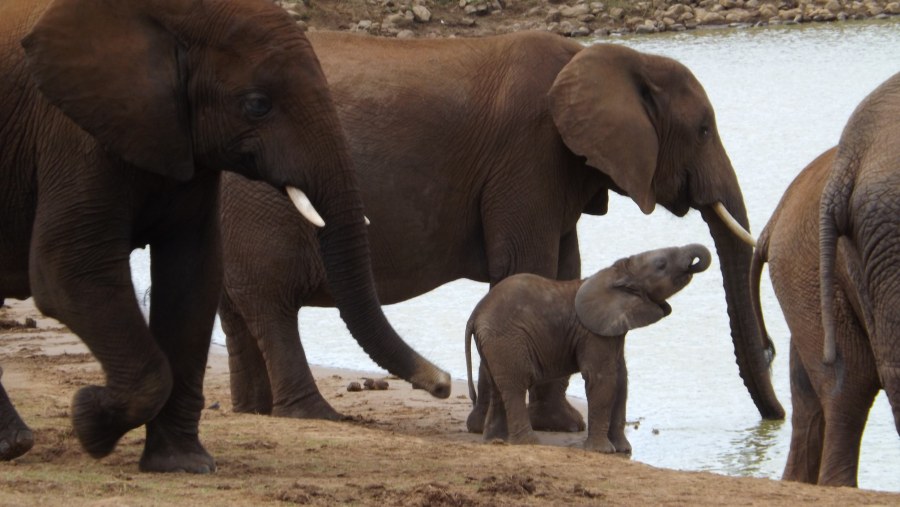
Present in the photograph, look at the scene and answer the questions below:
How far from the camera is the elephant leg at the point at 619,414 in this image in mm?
7809

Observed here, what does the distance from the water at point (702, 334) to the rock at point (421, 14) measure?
11.1 m

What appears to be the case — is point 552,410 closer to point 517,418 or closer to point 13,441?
point 517,418

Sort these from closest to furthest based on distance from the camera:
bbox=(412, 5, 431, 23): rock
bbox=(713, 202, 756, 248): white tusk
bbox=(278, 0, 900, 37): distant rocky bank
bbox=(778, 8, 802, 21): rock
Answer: bbox=(713, 202, 756, 248): white tusk
bbox=(278, 0, 900, 37): distant rocky bank
bbox=(412, 5, 431, 23): rock
bbox=(778, 8, 802, 21): rock

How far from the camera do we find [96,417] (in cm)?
581

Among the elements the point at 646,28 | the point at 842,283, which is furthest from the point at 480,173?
the point at 646,28

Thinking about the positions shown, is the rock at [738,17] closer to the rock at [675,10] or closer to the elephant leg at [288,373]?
the rock at [675,10]

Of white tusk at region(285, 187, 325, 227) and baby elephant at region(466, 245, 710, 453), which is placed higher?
white tusk at region(285, 187, 325, 227)

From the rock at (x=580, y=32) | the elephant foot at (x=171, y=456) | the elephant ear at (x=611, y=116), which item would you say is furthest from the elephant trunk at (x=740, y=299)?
the rock at (x=580, y=32)

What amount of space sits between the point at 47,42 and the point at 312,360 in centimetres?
546

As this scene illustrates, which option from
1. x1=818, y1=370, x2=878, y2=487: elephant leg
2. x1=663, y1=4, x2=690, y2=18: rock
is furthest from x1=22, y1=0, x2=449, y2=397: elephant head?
x1=663, y1=4, x2=690, y2=18: rock

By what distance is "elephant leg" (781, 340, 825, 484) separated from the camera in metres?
7.04

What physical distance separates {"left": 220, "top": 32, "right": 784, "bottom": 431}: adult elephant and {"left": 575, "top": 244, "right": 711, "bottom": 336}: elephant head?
21.2 inches

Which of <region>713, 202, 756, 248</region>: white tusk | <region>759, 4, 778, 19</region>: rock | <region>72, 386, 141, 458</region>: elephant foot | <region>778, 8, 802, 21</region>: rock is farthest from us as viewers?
<region>759, 4, 778, 19</region>: rock

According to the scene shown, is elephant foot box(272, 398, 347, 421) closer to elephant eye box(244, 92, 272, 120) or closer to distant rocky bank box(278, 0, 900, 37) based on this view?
elephant eye box(244, 92, 272, 120)
